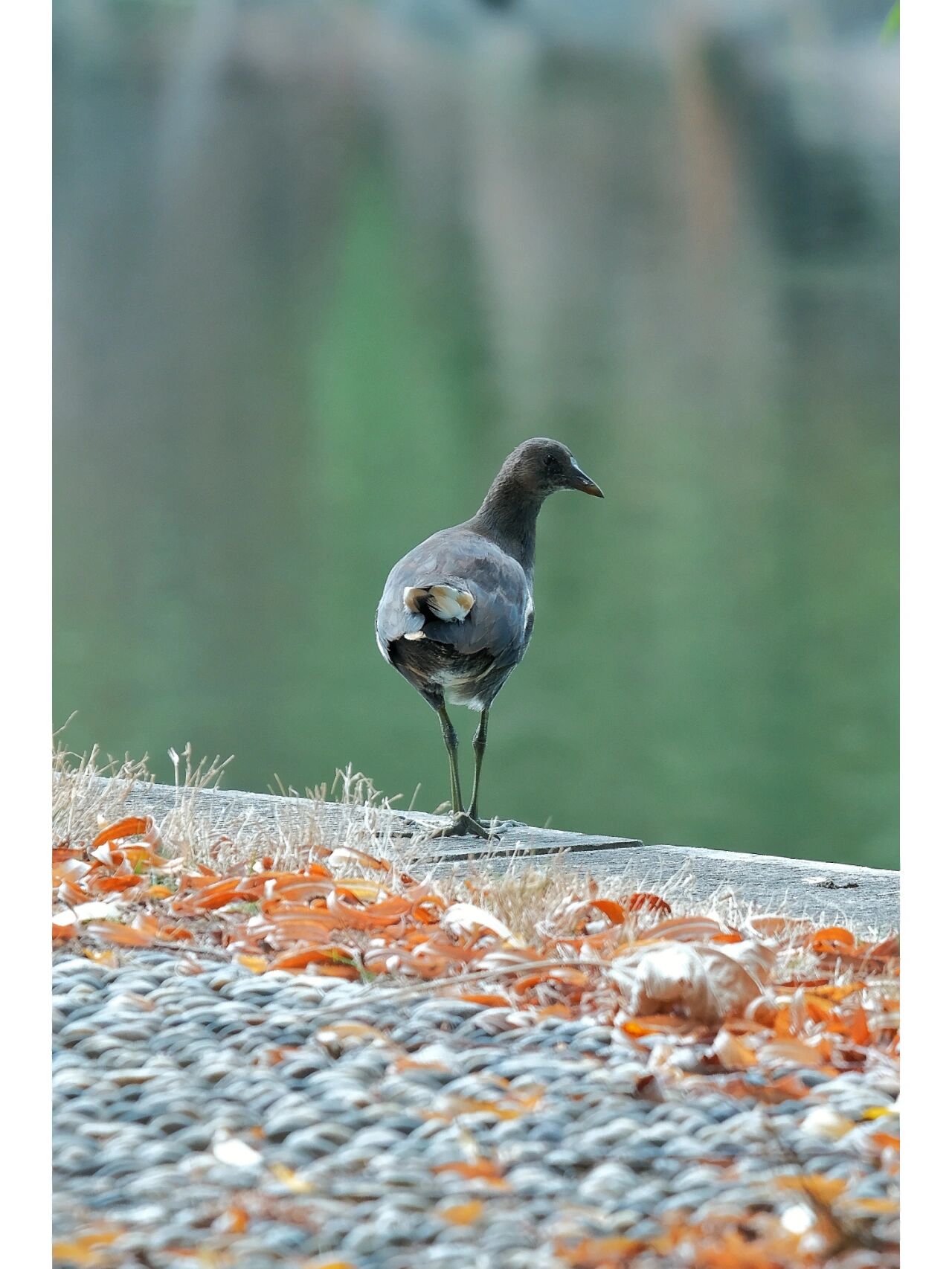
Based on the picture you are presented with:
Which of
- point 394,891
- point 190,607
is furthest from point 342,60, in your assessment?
point 394,891

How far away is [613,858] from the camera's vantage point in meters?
5.02

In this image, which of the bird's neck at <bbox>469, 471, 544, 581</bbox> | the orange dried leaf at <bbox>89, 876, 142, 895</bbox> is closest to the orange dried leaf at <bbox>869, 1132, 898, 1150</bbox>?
the orange dried leaf at <bbox>89, 876, 142, 895</bbox>

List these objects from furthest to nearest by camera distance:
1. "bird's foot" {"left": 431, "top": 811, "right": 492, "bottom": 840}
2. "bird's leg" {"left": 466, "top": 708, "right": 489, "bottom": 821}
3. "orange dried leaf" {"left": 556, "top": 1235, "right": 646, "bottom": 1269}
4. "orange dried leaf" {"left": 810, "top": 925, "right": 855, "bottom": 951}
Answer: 1. "bird's leg" {"left": 466, "top": 708, "right": 489, "bottom": 821}
2. "bird's foot" {"left": 431, "top": 811, "right": 492, "bottom": 840}
3. "orange dried leaf" {"left": 810, "top": 925, "right": 855, "bottom": 951}
4. "orange dried leaf" {"left": 556, "top": 1235, "right": 646, "bottom": 1269}

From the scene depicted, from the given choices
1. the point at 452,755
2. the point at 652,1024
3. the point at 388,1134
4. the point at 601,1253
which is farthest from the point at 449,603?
the point at 601,1253

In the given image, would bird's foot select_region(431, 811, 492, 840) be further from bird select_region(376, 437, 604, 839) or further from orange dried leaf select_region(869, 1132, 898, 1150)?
orange dried leaf select_region(869, 1132, 898, 1150)

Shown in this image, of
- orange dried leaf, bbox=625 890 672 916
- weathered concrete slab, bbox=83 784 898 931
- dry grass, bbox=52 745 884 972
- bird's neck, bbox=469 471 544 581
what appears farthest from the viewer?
bird's neck, bbox=469 471 544 581

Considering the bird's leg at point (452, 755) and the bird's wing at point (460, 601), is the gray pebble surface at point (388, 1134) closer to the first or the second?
the bird's wing at point (460, 601)

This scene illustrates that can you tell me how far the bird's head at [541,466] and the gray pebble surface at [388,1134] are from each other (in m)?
3.33

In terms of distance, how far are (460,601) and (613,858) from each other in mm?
899

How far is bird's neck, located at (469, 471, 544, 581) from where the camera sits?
590 cm

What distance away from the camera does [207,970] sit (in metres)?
3.00

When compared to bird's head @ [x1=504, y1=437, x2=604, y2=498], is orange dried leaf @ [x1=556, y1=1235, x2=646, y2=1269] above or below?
below
